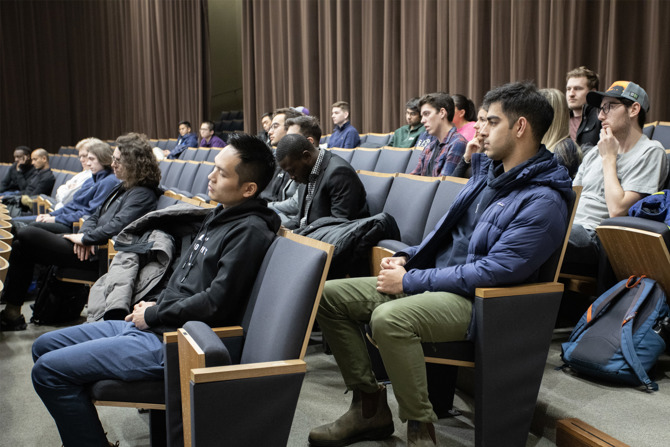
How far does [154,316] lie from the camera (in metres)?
1.68

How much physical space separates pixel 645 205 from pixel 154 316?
5.59ft

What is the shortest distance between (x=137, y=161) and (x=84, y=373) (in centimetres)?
160

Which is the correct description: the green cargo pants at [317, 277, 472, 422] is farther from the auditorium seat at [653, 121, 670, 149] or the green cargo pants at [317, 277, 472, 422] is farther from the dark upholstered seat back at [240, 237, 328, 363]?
the auditorium seat at [653, 121, 670, 149]

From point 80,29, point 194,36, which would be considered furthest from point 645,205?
point 80,29

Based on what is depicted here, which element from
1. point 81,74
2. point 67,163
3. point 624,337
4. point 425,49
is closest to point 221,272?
point 624,337

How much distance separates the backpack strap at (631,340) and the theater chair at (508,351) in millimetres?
404

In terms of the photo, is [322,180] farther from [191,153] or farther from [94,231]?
[191,153]

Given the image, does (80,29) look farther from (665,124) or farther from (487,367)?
(487,367)

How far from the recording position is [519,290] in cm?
171

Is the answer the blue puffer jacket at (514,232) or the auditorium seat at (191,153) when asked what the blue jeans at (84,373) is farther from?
the auditorium seat at (191,153)

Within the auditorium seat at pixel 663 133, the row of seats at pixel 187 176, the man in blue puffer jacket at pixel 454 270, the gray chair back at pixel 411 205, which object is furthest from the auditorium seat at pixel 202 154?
the man in blue puffer jacket at pixel 454 270

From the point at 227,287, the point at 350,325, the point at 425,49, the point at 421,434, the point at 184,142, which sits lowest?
the point at 421,434

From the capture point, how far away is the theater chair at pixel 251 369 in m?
1.29

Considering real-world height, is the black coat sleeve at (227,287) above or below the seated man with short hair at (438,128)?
below
